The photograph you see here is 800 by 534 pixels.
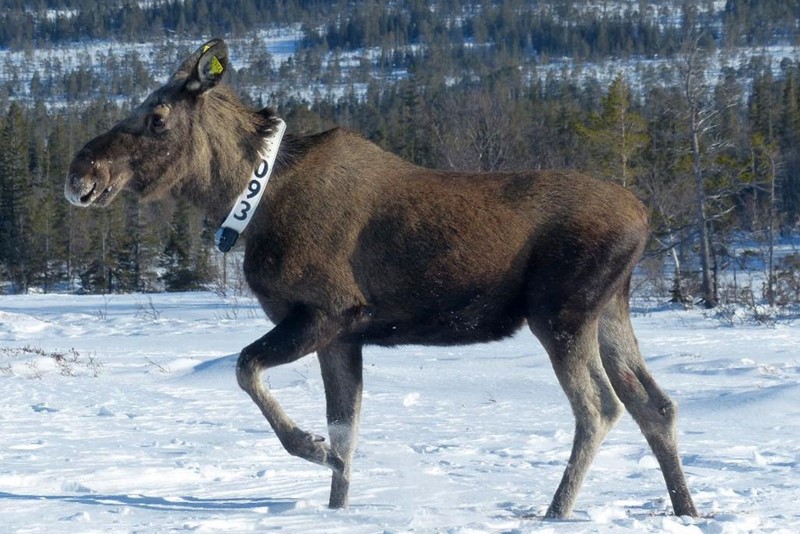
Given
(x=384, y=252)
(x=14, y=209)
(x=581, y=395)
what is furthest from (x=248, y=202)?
(x=14, y=209)

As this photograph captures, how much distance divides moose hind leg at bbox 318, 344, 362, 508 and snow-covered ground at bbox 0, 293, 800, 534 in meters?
0.37

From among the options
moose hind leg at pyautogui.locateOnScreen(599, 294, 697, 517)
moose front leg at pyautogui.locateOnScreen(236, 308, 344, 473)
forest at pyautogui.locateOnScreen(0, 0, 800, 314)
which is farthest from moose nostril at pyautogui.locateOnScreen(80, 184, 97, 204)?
moose hind leg at pyautogui.locateOnScreen(599, 294, 697, 517)

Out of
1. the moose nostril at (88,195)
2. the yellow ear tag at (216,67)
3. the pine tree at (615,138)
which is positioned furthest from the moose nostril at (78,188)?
the pine tree at (615,138)

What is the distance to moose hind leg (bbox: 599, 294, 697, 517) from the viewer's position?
5758 mm

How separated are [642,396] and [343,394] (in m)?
1.65

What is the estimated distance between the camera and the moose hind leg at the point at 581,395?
557 centimetres

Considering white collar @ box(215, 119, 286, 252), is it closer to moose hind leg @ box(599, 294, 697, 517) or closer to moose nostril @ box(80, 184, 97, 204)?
moose nostril @ box(80, 184, 97, 204)

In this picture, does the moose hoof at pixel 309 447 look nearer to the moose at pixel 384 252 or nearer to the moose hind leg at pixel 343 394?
the moose at pixel 384 252

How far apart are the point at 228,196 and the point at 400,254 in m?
1.04

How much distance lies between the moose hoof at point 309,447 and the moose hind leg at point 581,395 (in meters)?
1.20

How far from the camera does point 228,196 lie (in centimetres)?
587

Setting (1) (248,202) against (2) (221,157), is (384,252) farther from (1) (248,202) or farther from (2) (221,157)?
(2) (221,157)

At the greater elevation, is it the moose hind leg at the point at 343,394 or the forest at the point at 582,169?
the moose hind leg at the point at 343,394

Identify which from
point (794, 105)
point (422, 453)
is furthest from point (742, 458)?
point (794, 105)
